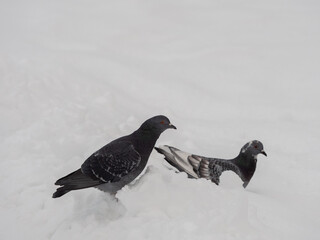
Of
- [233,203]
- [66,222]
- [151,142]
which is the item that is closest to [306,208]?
[233,203]

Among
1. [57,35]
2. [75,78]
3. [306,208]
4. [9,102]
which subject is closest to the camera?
[306,208]

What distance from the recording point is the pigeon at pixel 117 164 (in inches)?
201

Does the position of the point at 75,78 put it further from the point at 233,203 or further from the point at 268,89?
the point at 233,203

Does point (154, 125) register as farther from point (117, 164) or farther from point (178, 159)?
point (178, 159)

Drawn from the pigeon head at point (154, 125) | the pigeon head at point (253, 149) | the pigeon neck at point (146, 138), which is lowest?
the pigeon head at point (253, 149)

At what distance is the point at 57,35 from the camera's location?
13.5 metres

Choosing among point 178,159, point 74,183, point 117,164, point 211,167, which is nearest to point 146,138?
point 117,164

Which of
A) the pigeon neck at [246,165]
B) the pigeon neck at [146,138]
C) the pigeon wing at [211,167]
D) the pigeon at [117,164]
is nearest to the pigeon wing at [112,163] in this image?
the pigeon at [117,164]

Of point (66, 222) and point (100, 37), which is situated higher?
point (100, 37)

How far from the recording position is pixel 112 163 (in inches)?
205

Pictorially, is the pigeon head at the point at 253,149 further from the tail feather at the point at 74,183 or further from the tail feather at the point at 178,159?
the tail feather at the point at 74,183

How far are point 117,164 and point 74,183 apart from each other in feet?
1.67

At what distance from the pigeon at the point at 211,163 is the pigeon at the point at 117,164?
974mm

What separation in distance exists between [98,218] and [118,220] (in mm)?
245
